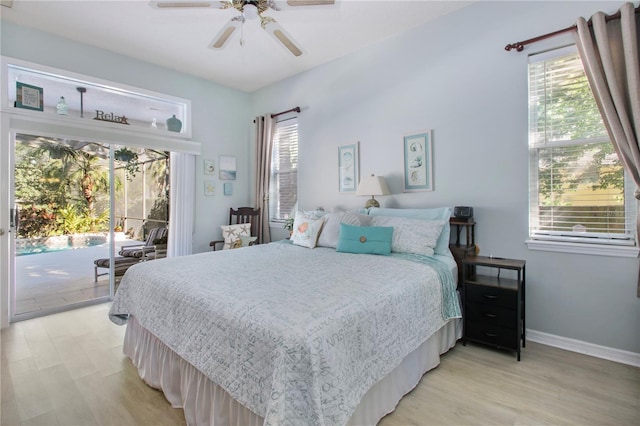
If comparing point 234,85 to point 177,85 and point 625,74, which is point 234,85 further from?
point 625,74

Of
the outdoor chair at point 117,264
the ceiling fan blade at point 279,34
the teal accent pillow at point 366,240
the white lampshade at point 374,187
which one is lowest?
the outdoor chair at point 117,264

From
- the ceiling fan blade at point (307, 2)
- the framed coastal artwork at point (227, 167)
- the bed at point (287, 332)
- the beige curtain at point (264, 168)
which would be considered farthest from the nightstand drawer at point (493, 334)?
the framed coastal artwork at point (227, 167)

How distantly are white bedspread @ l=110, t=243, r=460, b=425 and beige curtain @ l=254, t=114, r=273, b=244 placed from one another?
222 centimetres

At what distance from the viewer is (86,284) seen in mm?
3896

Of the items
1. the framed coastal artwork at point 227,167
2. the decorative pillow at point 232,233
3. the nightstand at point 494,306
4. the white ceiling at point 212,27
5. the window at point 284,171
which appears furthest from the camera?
the framed coastal artwork at point 227,167

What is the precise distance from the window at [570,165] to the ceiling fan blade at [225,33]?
239 cm

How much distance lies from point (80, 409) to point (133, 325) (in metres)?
0.57

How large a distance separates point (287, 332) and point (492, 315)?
1.87 meters

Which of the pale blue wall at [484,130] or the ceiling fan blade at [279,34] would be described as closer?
the ceiling fan blade at [279,34]

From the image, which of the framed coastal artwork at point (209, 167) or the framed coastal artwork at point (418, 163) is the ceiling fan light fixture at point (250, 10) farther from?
the framed coastal artwork at point (209, 167)

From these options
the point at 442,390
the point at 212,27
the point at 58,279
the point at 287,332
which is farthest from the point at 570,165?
the point at 58,279

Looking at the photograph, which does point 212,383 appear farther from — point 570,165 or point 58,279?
point 58,279

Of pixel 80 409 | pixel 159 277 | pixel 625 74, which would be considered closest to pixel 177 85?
pixel 159 277

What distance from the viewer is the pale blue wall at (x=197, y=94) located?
3.20m
